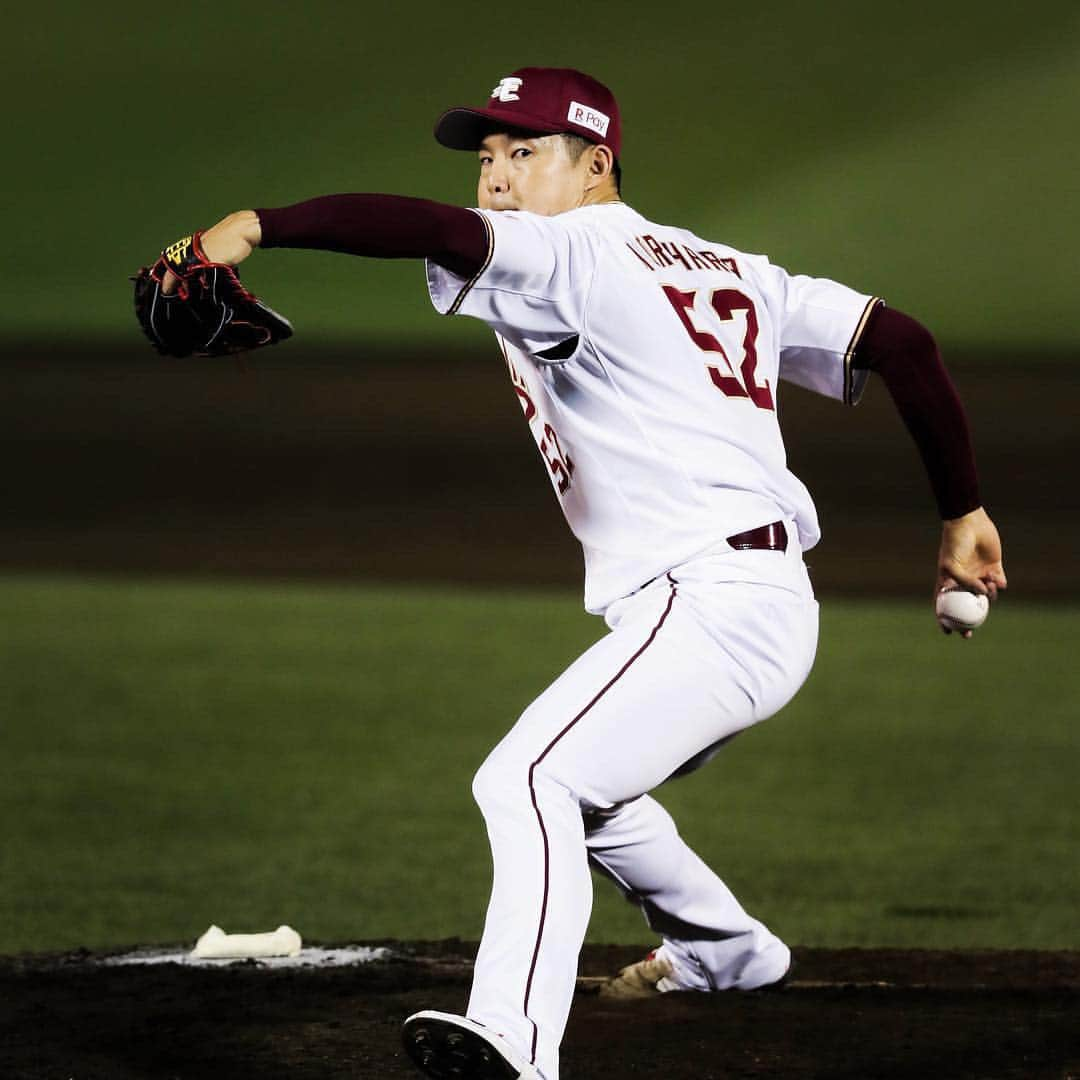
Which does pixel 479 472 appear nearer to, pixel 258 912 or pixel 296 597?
pixel 296 597

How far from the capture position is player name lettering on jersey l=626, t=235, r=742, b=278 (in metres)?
2.67

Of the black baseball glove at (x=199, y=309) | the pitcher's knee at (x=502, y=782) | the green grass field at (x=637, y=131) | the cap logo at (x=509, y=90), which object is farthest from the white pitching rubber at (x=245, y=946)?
the green grass field at (x=637, y=131)

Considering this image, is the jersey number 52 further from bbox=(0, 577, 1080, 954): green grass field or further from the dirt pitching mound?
bbox=(0, 577, 1080, 954): green grass field

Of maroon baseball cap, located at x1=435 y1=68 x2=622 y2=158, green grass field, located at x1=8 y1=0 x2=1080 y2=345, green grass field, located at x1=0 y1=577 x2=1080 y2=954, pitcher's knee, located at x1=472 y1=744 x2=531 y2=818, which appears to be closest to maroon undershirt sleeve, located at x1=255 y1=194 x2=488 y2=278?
maroon baseball cap, located at x1=435 y1=68 x2=622 y2=158

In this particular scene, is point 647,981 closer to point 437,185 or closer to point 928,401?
point 928,401

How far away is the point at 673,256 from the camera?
2723 millimetres

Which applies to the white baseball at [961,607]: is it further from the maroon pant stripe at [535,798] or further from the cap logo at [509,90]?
the cap logo at [509,90]

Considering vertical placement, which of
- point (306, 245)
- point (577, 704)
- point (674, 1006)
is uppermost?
point (306, 245)

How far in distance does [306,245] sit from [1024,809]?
3.82m

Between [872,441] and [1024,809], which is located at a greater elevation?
[872,441]

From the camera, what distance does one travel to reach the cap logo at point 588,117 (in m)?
2.88

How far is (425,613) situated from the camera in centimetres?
951

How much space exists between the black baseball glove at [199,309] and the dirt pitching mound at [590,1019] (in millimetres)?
1076

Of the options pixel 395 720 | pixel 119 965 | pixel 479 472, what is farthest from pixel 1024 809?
pixel 479 472
